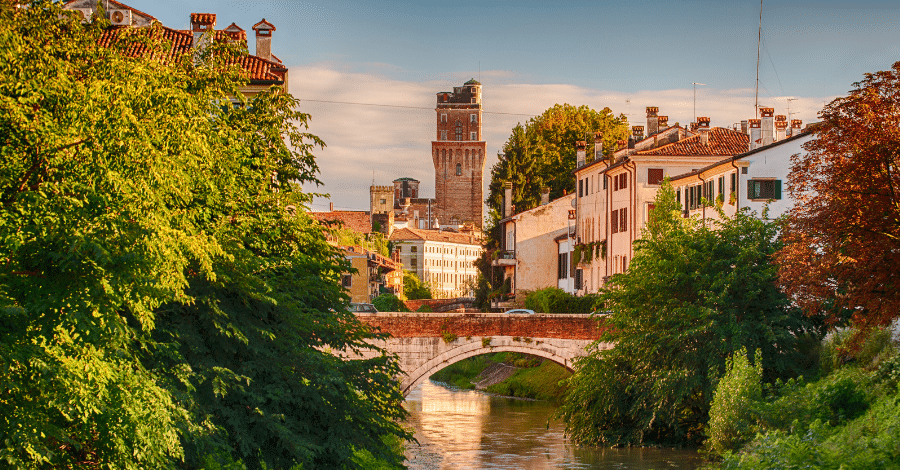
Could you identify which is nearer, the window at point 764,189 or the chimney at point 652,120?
the window at point 764,189

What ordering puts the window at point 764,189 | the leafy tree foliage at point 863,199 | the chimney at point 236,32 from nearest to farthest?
the leafy tree foliage at point 863,199 → the chimney at point 236,32 → the window at point 764,189

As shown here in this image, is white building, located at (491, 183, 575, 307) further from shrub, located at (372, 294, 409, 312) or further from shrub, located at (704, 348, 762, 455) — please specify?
shrub, located at (704, 348, 762, 455)

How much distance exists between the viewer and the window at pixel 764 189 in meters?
26.0

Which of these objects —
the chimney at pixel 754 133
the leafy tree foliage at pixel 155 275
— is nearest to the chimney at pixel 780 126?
the chimney at pixel 754 133

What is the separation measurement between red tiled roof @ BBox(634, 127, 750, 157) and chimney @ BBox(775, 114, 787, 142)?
141cm

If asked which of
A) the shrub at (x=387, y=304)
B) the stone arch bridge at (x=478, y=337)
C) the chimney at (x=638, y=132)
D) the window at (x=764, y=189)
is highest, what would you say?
the chimney at (x=638, y=132)

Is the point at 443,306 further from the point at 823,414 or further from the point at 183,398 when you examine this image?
the point at 183,398

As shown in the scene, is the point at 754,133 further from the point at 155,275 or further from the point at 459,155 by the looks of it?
the point at 459,155

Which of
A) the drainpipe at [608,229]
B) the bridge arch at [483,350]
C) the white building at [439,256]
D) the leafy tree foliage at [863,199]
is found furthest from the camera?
the white building at [439,256]

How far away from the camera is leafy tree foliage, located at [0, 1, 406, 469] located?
28.9 feet

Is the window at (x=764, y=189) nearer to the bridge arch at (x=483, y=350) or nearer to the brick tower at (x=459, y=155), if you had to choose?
the bridge arch at (x=483, y=350)

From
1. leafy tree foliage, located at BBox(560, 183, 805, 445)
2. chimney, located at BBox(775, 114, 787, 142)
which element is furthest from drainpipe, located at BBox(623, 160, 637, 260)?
leafy tree foliage, located at BBox(560, 183, 805, 445)

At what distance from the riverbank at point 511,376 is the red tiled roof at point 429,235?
53.9 metres

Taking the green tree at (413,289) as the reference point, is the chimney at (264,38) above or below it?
above
